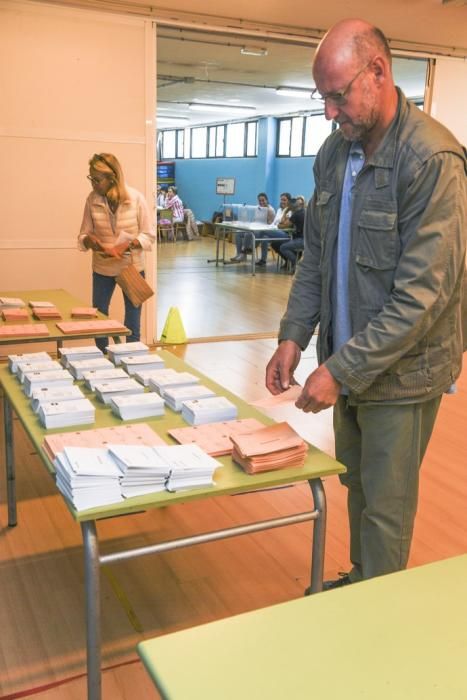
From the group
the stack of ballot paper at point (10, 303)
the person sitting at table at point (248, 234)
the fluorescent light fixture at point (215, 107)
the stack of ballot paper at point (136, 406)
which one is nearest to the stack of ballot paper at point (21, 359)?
the stack of ballot paper at point (136, 406)

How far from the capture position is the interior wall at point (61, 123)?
17.0 feet

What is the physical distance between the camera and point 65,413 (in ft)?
6.63

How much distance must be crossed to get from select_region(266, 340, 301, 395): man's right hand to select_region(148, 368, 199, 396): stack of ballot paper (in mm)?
408

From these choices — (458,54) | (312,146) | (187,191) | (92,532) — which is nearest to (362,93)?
(92,532)

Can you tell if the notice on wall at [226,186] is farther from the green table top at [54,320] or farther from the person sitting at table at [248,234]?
the green table top at [54,320]

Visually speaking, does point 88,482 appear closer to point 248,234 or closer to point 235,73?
point 235,73

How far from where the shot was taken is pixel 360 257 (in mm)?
1755

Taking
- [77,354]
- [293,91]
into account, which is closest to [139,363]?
[77,354]

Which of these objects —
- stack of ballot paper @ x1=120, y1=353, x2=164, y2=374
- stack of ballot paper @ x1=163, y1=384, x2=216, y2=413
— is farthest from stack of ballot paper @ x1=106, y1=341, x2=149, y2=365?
stack of ballot paper @ x1=163, y1=384, x2=216, y2=413

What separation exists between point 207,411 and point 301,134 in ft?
44.6

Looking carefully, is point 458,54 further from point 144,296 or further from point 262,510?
point 262,510

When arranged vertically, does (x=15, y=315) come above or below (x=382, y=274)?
below

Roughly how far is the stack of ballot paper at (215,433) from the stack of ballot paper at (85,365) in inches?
24.9

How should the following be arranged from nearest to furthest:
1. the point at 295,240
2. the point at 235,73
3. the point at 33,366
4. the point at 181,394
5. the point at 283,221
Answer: the point at 181,394
the point at 33,366
the point at 235,73
the point at 295,240
the point at 283,221
